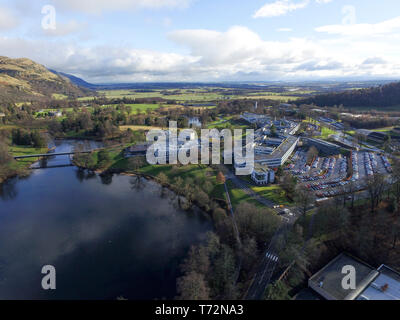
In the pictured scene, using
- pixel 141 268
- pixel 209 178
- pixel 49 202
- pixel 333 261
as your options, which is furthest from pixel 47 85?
pixel 333 261

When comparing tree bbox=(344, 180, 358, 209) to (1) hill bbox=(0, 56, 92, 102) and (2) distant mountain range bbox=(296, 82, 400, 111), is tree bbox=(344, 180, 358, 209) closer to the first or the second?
(2) distant mountain range bbox=(296, 82, 400, 111)

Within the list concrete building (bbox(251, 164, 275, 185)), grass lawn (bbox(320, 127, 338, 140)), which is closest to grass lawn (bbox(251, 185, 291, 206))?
concrete building (bbox(251, 164, 275, 185))

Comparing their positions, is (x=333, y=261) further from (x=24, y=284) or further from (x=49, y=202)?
(x=49, y=202)

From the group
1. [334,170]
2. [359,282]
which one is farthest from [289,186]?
[359,282]

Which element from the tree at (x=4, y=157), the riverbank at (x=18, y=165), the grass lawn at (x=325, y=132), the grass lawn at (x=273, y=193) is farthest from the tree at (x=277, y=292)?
the tree at (x=4, y=157)

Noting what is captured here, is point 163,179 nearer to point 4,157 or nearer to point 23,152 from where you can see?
point 4,157

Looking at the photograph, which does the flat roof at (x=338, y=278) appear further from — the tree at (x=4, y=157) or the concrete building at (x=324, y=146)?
the tree at (x=4, y=157)
